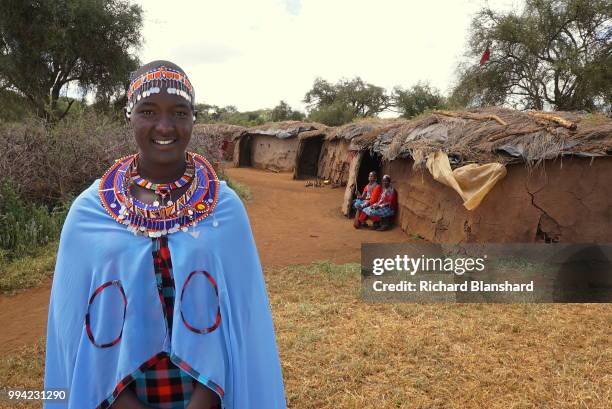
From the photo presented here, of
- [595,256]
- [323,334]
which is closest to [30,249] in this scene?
[323,334]

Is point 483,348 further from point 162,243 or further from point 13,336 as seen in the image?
point 13,336

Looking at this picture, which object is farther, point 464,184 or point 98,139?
point 98,139

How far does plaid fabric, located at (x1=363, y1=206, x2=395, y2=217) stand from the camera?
31.1ft

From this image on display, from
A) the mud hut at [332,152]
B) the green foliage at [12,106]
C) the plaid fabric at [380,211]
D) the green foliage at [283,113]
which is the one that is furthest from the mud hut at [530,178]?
the green foliage at [283,113]

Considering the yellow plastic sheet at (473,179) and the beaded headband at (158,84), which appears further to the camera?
the yellow plastic sheet at (473,179)

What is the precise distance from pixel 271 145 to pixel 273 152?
351 mm

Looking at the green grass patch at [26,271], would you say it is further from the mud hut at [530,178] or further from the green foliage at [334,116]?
the green foliage at [334,116]

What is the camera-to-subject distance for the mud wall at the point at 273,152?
1964 cm

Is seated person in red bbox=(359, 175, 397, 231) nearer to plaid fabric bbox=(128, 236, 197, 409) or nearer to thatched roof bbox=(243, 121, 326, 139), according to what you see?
plaid fabric bbox=(128, 236, 197, 409)

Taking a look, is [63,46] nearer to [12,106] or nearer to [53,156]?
[12,106]

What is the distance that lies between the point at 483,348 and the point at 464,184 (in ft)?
11.3

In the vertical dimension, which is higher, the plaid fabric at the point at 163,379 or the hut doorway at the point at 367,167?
the hut doorway at the point at 367,167

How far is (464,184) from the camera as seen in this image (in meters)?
6.99

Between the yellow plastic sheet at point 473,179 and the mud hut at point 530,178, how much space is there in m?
0.05
